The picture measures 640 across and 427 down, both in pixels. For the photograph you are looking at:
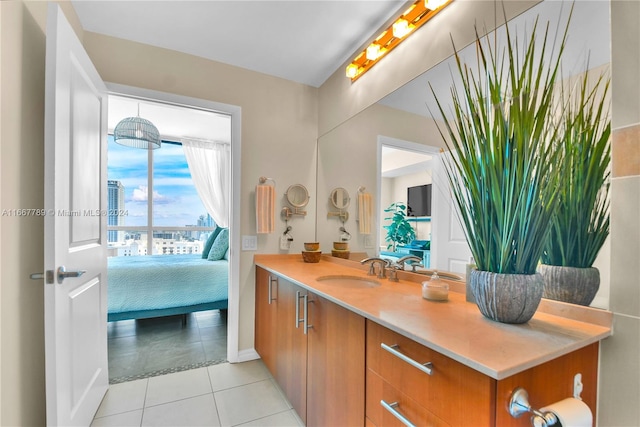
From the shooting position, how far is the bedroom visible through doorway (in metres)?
2.50

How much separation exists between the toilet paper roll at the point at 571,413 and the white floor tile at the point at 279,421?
1.32 meters

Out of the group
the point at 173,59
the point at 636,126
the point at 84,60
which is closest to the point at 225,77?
the point at 173,59

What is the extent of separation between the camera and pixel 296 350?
5.09ft

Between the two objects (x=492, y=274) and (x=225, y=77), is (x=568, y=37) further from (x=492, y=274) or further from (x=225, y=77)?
(x=225, y=77)

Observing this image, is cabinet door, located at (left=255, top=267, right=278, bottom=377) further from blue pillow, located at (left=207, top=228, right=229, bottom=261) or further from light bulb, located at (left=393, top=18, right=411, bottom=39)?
light bulb, located at (left=393, top=18, right=411, bottom=39)

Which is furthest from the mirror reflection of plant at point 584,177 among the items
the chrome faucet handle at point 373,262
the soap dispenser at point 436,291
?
the chrome faucet handle at point 373,262

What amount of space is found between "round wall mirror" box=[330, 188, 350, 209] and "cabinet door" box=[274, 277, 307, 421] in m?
0.79

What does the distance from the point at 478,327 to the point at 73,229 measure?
1.75m

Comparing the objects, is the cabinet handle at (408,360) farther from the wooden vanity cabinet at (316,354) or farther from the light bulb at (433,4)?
the light bulb at (433,4)

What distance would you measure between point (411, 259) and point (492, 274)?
2.20 ft

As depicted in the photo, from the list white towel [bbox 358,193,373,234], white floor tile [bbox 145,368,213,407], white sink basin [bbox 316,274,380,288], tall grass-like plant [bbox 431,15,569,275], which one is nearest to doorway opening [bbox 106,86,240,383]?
white floor tile [bbox 145,368,213,407]

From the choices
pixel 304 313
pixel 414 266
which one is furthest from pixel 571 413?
pixel 304 313

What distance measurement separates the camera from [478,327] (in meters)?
0.86

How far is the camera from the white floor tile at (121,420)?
5.15 ft
